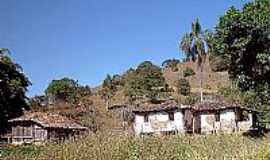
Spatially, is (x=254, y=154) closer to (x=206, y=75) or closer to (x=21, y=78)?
(x=21, y=78)

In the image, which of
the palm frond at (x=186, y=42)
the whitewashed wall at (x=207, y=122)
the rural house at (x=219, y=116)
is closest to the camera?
the rural house at (x=219, y=116)

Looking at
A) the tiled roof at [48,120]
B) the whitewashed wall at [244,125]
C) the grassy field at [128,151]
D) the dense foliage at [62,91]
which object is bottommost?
the grassy field at [128,151]

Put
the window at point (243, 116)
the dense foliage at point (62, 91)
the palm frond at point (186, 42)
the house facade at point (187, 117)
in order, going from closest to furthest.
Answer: the house facade at point (187, 117) → the window at point (243, 116) → the palm frond at point (186, 42) → the dense foliage at point (62, 91)

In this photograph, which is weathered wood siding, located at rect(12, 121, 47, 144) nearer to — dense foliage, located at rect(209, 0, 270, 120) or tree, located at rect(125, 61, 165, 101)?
dense foliage, located at rect(209, 0, 270, 120)

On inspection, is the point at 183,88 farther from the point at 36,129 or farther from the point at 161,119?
the point at 36,129

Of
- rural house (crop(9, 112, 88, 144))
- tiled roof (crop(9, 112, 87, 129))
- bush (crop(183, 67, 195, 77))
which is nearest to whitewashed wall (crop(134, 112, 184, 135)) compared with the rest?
rural house (crop(9, 112, 88, 144))

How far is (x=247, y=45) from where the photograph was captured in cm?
3759

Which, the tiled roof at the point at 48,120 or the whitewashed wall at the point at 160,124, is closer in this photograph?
the tiled roof at the point at 48,120

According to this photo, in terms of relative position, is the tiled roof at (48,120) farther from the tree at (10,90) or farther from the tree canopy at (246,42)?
the tree canopy at (246,42)

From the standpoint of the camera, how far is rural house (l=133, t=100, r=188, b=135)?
52.7m

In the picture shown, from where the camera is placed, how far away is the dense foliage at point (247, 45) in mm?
37094

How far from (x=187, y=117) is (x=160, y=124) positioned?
360cm

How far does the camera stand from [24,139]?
51406 mm

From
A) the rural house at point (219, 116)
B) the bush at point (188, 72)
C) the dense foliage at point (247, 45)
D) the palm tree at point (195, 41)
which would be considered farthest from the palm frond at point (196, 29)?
the bush at point (188, 72)
